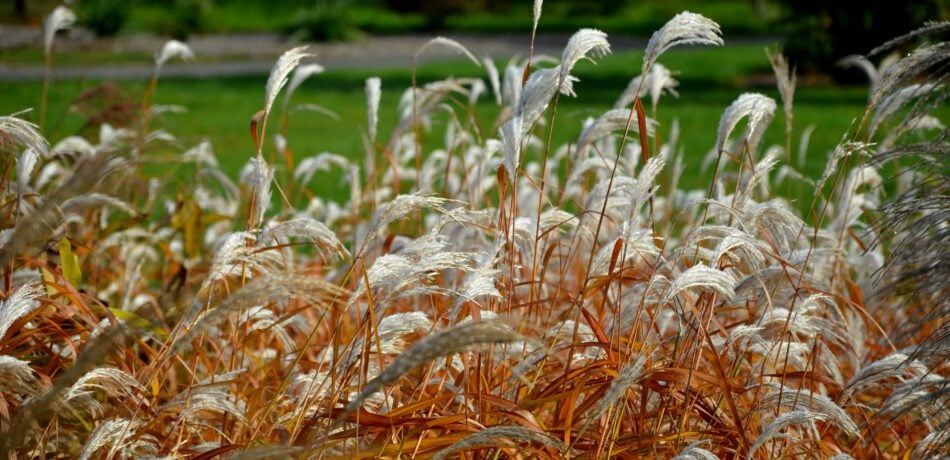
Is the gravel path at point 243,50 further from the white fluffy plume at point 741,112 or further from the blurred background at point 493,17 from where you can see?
the white fluffy plume at point 741,112

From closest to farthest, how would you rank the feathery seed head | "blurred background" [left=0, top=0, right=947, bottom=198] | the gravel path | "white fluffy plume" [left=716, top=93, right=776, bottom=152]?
"white fluffy plume" [left=716, top=93, right=776, bottom=152], the feathery seed head, "blurred background" [left=0, top=0, right=947, bottom=198], the gravel path

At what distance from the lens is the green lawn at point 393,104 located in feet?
29.8

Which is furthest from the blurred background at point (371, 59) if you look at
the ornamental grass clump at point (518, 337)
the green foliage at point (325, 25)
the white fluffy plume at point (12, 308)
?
the white fluffy plume at point (12, 308)

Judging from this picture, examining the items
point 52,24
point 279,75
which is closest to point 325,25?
point 52,24

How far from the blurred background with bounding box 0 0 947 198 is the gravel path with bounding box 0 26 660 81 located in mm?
42

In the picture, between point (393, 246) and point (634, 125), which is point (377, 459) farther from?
point (393, 246)

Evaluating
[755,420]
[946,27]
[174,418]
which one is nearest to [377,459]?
[174,418]

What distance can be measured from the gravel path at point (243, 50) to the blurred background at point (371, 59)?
1.7 inches

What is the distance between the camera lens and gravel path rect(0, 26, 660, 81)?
48.8ft

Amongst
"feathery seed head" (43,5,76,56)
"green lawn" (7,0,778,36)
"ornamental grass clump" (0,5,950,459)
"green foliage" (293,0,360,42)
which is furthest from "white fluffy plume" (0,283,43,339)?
"green lawn" (7,0,778,36)

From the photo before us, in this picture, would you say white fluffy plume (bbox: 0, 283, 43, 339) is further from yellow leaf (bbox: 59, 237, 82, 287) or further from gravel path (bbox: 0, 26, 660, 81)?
gravel path (bbox: 0, 26, 660, 81)

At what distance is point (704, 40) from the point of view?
1907 mm

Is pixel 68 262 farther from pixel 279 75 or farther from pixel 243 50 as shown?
pixel 243 50

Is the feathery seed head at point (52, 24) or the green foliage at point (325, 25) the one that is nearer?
the feathery seed head at point (52, 24)
